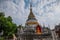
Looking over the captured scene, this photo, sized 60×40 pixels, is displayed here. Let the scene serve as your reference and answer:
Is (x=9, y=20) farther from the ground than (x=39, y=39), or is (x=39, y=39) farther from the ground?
(x=9, y=20)

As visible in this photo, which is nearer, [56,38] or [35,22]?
[56,38]

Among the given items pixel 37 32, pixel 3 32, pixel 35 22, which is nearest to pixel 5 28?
pixel 3 32

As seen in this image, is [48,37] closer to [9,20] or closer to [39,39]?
[39,39]

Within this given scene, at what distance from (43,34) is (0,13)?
341cm

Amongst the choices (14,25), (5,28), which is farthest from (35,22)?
(5,28)

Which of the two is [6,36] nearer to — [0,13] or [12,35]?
[12,35]

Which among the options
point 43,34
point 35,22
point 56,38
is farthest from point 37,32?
point 35,22

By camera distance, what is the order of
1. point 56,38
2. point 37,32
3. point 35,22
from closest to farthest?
point 56,38 < point 37,32 < point 35,22

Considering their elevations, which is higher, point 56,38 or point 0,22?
point 0,22

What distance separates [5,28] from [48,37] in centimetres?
306

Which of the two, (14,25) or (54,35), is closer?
(54,35)

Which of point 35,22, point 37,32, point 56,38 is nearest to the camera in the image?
point 56,38

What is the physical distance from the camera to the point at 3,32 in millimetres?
20656

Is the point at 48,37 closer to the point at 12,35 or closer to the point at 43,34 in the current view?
the point at 43,34
